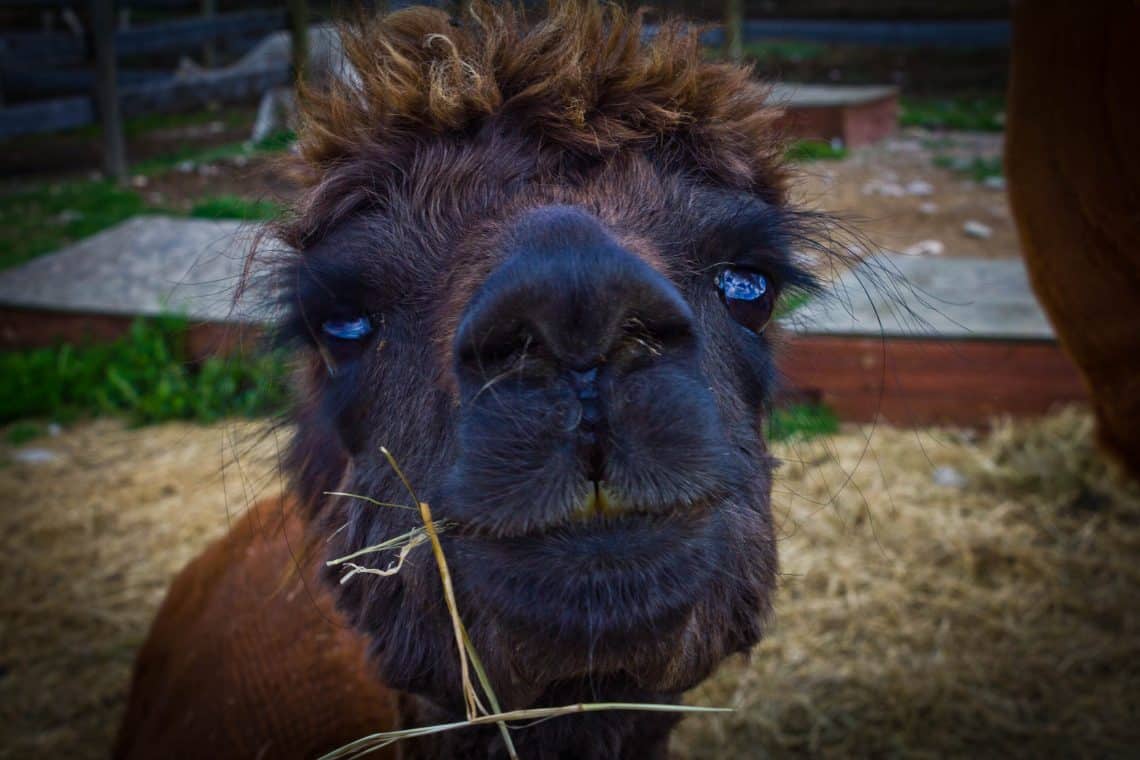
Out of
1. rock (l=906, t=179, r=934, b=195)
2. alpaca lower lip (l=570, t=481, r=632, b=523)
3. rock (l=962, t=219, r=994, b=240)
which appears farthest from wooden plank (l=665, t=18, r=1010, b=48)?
alpaca lower lip (l=570, t=481, r=632, b=523)

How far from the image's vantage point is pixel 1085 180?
2.70m

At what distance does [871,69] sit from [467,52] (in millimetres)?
16813

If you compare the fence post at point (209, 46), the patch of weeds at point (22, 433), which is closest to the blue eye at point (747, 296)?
the patch of weeds at point (22, 433)

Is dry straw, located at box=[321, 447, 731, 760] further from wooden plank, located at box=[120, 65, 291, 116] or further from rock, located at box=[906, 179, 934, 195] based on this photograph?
wooden plank, located at box=[120, 65, 291, 116]

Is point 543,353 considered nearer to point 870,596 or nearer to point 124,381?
point 870,596

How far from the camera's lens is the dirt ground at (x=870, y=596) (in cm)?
388

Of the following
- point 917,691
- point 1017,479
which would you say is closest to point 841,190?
point 1017,479

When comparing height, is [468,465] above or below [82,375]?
above

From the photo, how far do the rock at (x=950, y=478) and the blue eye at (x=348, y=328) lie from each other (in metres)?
4.34

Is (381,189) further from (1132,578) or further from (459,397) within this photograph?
(1132,578)

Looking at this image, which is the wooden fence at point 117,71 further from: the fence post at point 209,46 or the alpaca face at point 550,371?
the alpaca face at point 550,371

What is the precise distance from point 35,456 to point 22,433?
0.46m

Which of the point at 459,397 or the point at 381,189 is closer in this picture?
the point at 459,397

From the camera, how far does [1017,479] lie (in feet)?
17.3
